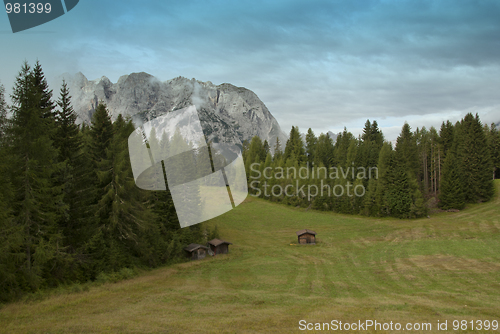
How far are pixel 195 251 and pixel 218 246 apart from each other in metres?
3.45

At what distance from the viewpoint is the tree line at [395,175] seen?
62625 mm

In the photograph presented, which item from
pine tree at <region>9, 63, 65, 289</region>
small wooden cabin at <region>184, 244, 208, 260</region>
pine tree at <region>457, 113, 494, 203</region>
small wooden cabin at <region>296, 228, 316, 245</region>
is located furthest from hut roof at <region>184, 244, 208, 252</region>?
pine tree at <region>457, 113, 494, 203</region>

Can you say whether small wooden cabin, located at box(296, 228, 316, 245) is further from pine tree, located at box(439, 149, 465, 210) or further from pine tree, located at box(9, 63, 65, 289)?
pine tree, located at box(439, 149, 465, 210)

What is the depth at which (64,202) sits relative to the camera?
2473 centimetres

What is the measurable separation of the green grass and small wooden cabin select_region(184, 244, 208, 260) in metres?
1.27

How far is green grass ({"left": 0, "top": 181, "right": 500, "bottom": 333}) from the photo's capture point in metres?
16.5

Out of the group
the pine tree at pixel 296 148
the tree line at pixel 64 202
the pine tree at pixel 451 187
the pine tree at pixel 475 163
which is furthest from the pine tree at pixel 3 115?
the pine tree at pixel 296 148

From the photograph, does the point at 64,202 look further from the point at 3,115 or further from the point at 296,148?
the point at 296,148

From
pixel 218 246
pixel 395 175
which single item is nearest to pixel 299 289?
pixel 218 246

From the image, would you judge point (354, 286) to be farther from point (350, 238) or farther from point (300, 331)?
point (350, 238)

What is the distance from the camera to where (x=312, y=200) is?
73438mm

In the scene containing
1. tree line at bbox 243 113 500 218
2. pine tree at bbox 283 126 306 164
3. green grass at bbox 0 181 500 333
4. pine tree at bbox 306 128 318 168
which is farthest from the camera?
pine tree at bbox 306 128 318 168

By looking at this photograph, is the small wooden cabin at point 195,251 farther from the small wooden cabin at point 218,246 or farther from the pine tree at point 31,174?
the pine tree at point 31,174

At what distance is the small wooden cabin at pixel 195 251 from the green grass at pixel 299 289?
4.17ft
